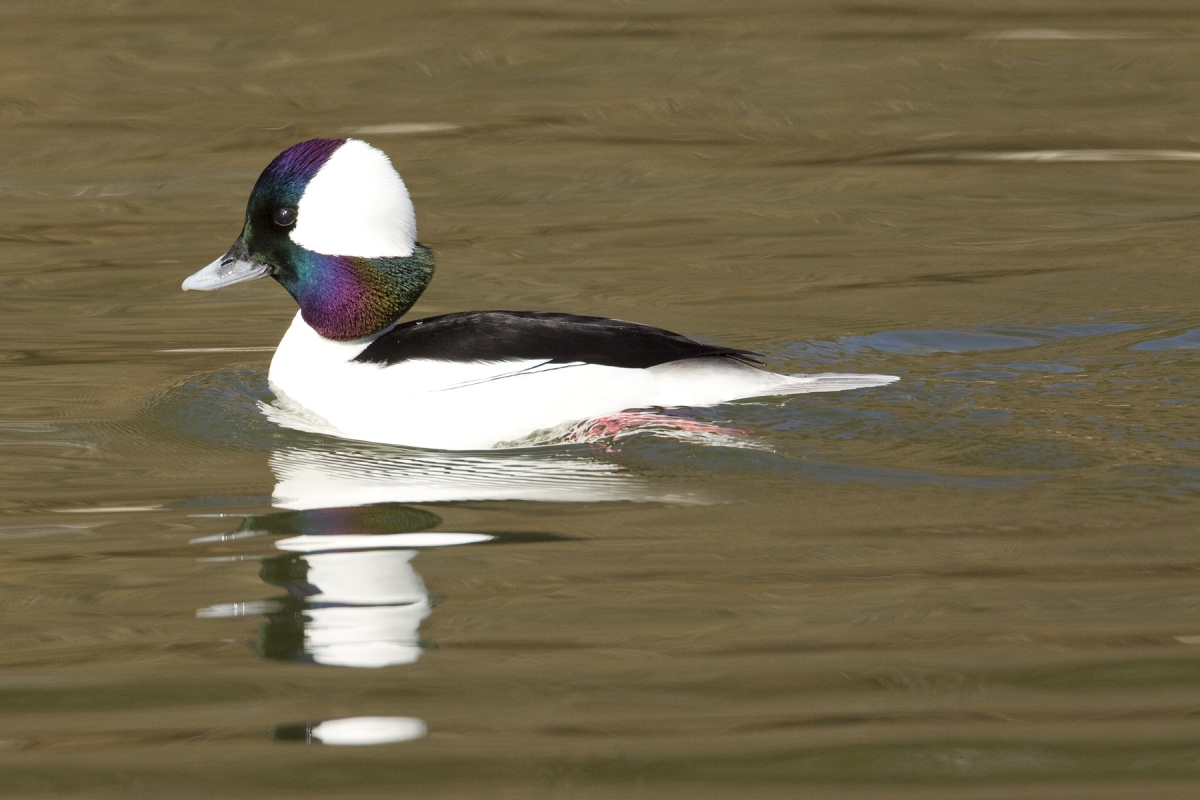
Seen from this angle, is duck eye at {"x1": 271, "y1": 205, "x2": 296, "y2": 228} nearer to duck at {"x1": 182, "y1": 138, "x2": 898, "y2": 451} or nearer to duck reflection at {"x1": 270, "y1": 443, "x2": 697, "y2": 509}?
duck at {"x1": 182, "y1": 138, "x2": 898, "y2": 451}

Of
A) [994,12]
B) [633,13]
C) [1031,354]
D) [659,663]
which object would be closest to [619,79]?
[633,13]

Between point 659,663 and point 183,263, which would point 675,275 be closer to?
point 183,263

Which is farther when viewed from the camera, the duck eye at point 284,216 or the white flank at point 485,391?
the duck eye at point 284,216

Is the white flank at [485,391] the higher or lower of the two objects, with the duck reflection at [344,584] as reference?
higher

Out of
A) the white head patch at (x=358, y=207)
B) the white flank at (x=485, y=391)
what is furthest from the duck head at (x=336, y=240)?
the white flank at (x=485, y=391)

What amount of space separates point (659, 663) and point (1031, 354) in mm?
3587

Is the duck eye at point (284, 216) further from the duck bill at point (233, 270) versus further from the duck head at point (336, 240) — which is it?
the duck bill at point (233, 270)

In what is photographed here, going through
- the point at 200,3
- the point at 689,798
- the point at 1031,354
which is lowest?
the point at 689,798

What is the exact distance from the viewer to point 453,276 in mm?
8656

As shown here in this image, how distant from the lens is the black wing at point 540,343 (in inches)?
227

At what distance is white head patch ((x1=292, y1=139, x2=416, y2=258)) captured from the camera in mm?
5922

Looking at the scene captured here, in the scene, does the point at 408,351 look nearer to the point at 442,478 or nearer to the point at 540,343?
the point at 540,343

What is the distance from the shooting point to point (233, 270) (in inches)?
249

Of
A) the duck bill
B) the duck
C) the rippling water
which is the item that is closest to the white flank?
the duck
